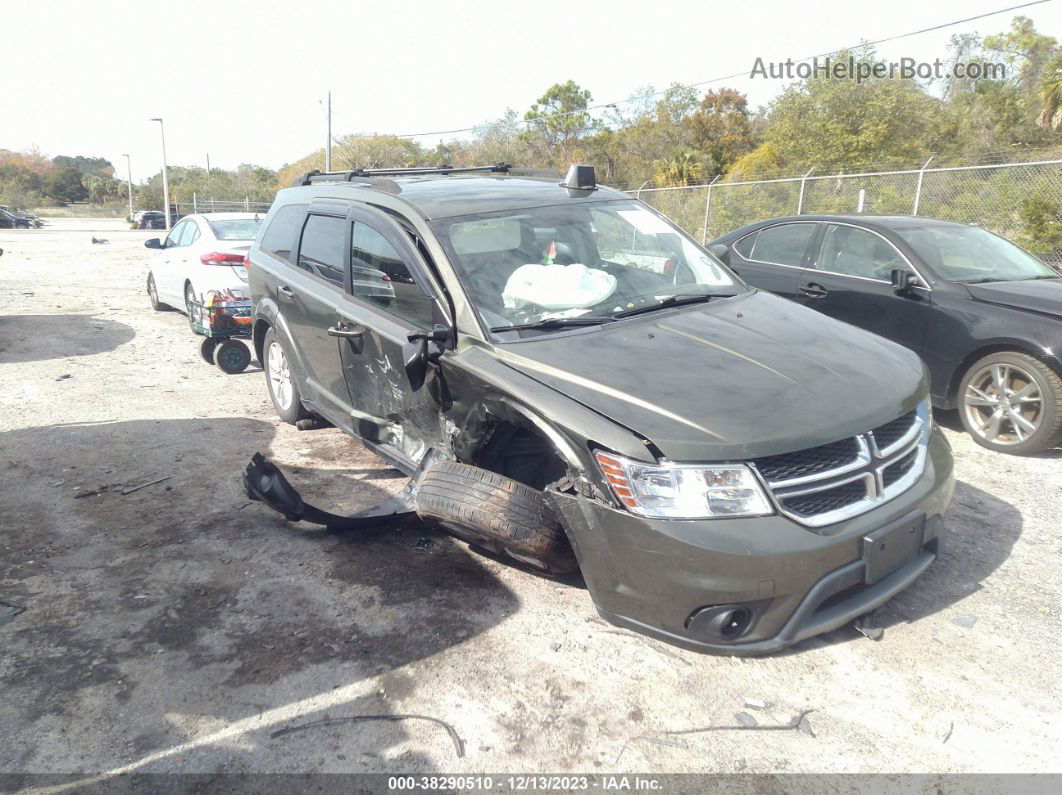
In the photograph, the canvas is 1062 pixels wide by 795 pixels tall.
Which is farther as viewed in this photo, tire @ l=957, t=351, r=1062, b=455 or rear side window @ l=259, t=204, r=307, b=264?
rear side window @ l=259, t=204, r=307, b=264

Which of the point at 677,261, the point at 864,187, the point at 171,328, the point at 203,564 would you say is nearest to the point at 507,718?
the point at 203,564

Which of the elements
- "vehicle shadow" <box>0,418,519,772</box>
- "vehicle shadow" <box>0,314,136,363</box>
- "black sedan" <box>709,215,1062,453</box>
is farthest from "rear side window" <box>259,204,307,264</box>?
"vehicle shadow" <box>0,314,136,363</box>

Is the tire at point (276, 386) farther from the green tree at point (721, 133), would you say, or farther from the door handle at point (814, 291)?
the green tree at point (721, 133)

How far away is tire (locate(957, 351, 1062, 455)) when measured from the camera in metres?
4.94

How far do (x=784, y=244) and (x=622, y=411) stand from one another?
4858 millimetres

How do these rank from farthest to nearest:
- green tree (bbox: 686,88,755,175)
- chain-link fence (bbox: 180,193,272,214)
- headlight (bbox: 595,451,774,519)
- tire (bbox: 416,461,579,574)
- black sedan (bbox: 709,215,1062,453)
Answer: chain-link fence (bbox: 180,193,272,214) → green tree (bbox: 686,88,755,175) → black sedan (bbox: 709,215,1062,453) → tire (bbox: 416,461,579,574) → headlight (bbox: 595,451,774,519)

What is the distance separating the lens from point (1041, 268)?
6012 mm

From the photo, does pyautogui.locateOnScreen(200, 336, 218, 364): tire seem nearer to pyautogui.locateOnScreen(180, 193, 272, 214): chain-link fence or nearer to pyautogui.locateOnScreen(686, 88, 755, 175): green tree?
pyautogui.locateOnScreen(180, 193, 272, 214): chain-link fence

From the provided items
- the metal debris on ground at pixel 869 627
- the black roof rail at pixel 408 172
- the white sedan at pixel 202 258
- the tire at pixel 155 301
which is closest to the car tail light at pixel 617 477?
the metal debris on ground at pixel 869 627

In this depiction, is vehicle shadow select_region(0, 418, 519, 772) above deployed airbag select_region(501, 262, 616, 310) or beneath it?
beneath

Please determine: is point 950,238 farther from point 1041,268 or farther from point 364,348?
point 364,348

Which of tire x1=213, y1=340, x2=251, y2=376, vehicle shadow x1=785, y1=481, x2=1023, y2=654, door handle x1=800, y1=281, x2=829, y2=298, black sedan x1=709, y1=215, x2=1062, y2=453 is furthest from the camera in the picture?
tire x1=213, y1=340, x2=251, y2=376

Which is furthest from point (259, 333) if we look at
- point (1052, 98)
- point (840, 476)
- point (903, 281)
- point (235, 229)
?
point (1052, 98)

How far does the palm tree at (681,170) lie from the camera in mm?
35188
